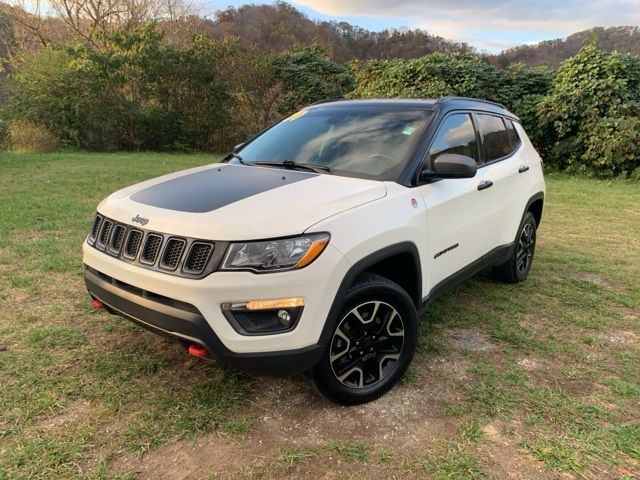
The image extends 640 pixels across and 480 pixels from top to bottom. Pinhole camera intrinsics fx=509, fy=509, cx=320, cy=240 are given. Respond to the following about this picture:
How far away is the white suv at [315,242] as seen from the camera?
7.91ft

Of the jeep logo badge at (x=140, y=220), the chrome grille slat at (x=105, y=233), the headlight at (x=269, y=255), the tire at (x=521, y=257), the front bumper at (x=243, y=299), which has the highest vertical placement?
the jeep logo badge at (x=140, y=220)

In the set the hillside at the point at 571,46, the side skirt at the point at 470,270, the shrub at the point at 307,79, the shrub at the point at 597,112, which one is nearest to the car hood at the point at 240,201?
the side skirt at the point at 470,270

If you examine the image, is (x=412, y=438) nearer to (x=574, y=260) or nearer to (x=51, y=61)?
(x=574, y=260)

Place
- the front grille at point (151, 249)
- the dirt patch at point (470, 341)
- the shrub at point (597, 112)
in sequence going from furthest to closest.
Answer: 1. the shrub at point (597, 112)
2. the dirt patch at point (470, 341)
3. the front grille at point (151, 249)

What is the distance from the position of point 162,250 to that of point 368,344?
4.09 feet

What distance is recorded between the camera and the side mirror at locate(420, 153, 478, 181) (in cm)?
310

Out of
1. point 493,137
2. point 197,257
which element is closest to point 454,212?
point 493,137

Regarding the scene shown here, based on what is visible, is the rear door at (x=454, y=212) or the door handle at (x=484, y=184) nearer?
the rear door at (x=454, y=212)

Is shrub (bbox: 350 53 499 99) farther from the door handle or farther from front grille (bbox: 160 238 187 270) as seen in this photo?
front grille (bbox: 160 238 187 270)

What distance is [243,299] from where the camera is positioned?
2.37 metres

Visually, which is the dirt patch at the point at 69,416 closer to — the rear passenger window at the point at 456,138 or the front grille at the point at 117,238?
the front grille at the point at 117,238

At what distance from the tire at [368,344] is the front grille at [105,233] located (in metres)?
1.41

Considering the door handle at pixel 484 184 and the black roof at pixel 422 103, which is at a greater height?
the black roof at pixel 422 103

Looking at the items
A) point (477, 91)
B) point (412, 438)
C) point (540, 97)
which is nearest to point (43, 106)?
point (477, 91)
